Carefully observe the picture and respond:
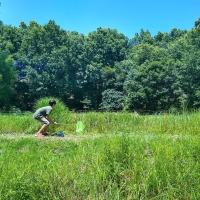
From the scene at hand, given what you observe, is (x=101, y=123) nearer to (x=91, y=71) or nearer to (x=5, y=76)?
(x=5, y=76)

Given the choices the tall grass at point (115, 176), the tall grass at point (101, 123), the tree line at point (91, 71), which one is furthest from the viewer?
the tree line at point (91, 71)

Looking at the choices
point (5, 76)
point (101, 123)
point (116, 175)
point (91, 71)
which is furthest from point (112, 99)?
point (116, 175)

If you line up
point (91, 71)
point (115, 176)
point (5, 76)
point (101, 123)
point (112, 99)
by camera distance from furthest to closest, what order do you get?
point (91, 71), point (112, 99), point (5, 76), point (101, 123), point (115, 176)

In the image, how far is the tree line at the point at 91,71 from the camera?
22.6 m

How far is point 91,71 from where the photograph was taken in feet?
87.8

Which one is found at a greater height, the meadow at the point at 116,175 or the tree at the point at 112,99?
the tree at the point at 112,99

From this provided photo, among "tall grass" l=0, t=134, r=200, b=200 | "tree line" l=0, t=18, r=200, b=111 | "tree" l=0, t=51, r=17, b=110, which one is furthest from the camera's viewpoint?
"tree line" l=0, t=18, r=200, b=111

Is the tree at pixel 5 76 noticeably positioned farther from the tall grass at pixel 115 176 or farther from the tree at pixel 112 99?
the tall grass at pixel 115 176

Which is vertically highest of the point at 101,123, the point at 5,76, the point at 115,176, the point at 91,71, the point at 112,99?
the point at 91,71

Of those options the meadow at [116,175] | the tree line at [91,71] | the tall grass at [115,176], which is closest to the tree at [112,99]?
the tree line at [91,71]

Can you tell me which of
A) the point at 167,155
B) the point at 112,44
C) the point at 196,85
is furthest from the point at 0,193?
the point at 112,44

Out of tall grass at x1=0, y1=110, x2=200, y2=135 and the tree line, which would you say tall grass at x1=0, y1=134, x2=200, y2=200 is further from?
the tree line

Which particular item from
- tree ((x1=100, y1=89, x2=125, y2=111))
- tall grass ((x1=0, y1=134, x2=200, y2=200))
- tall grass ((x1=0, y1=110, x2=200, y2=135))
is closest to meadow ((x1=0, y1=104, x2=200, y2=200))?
tall grass ((x1=0, y1=134, x2=200, y2=200))

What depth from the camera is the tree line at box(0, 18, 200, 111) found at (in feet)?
74.1
